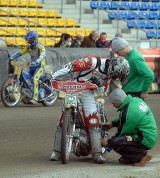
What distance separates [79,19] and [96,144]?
20.4 metres

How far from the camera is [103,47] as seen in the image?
80.1 ft

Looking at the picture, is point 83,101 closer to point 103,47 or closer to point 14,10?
point 103,47

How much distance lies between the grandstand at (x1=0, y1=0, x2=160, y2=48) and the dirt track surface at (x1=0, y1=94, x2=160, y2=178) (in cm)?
1061

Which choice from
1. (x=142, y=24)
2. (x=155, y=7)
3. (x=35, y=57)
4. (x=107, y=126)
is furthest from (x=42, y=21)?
(x=107, y=126)

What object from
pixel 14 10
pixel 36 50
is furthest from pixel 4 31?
pixel 36 50

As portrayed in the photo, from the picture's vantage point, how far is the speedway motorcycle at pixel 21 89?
18.0m

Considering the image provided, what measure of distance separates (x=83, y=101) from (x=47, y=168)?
102 centimetres

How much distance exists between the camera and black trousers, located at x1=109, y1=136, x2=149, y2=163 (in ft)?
32.1

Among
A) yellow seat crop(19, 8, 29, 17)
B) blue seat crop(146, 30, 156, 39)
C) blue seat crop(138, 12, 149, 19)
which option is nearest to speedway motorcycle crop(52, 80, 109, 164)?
yellow seat crop(19, 8, 29, 17)

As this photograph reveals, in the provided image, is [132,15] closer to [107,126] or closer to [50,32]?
[50,32]

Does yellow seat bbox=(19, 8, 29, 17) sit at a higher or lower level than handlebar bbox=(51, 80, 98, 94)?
higher

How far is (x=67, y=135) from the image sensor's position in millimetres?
9805

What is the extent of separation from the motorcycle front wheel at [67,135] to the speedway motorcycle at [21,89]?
8.00m

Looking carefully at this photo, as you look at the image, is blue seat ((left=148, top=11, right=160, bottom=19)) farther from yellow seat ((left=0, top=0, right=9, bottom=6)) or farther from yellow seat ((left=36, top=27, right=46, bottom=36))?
yellow seat ((left=0, top=0, right=9, bottom=6))
